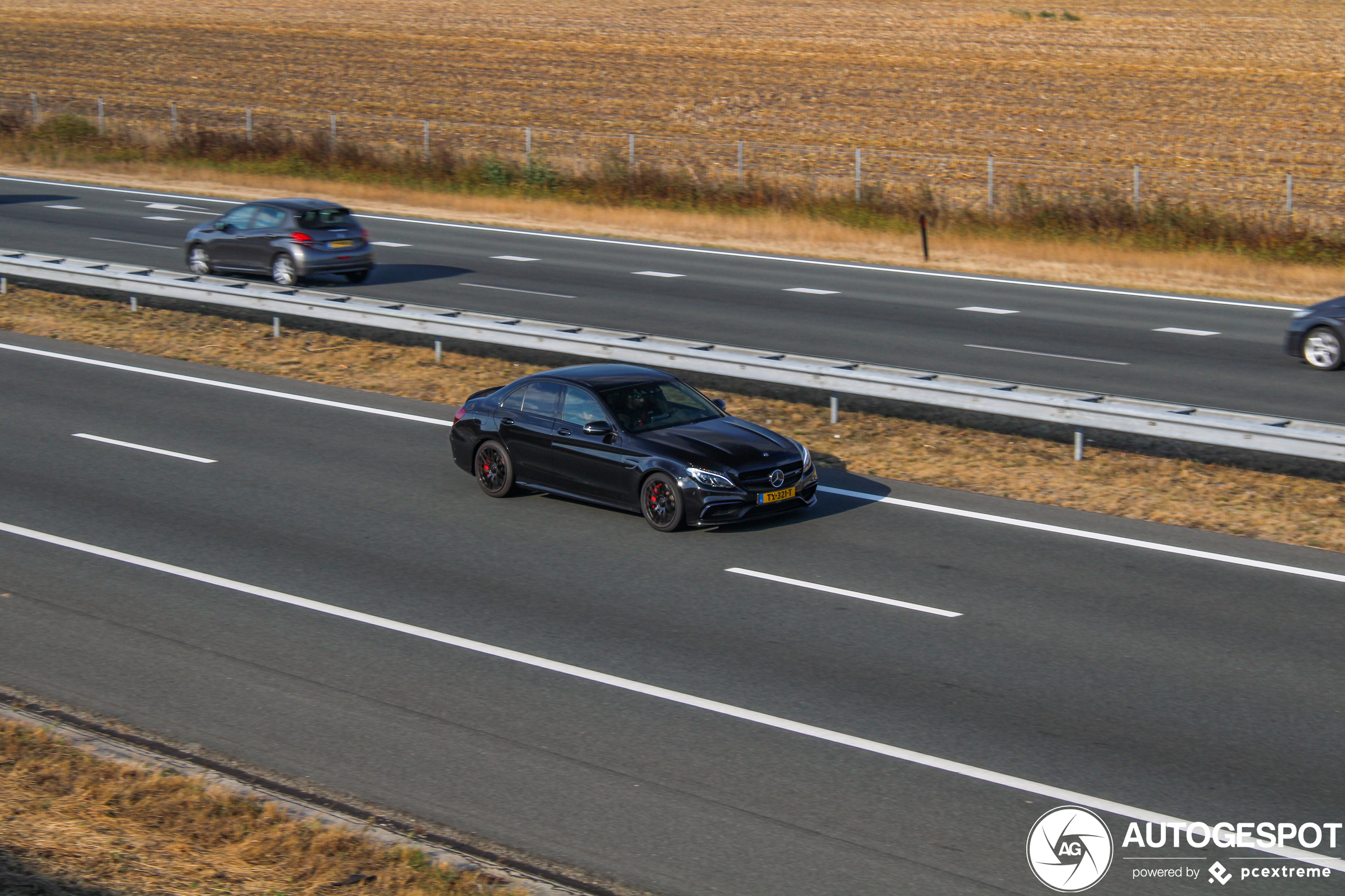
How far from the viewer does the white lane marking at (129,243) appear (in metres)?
29.0

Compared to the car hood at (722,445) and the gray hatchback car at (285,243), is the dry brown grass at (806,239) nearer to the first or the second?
the gray hatchback car at (285,243)

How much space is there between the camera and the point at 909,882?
6605 millimetres

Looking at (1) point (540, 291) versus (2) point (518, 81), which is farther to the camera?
(2) point (518, 81)

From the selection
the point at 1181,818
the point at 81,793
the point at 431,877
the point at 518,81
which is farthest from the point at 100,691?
the point at 518,81

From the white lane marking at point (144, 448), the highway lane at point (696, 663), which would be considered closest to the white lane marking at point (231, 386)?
the highway lane at point (696, 663)

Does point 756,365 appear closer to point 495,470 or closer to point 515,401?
point 515,401

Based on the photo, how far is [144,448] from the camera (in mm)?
15359

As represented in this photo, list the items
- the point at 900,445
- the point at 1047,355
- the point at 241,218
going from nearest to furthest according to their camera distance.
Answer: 1. the point at 900,445
2. the point at 1047,355
3. the point at 241,218

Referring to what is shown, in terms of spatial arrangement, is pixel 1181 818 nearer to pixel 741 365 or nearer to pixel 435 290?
pixel 741 365

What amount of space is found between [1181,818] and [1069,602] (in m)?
3.59

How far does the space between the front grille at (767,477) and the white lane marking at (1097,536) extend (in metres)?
1.25

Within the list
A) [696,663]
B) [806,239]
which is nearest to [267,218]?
[806,239]

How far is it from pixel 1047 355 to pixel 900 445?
5691 mm

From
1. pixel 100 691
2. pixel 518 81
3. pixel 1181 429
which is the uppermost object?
pixel 518 81
